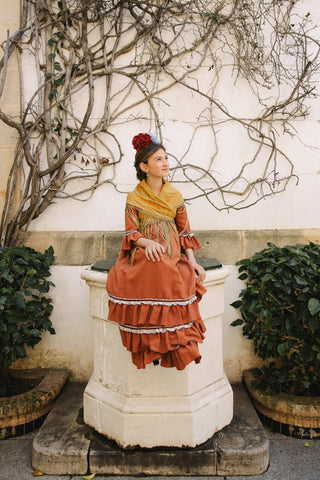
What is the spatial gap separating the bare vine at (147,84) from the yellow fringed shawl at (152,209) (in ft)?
2.94

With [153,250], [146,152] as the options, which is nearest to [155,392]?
[153,250]

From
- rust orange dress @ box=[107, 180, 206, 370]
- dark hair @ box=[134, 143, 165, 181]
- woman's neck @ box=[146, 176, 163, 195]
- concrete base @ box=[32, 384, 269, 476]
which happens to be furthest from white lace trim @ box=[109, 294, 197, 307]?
concrete base @ box=[32, 384, 269, 476]

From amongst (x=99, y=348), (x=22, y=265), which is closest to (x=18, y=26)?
(x=22, y=265)

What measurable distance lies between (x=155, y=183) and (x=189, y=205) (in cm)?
91

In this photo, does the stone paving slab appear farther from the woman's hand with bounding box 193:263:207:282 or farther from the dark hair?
the dark hair

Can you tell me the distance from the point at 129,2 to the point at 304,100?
1556 mm

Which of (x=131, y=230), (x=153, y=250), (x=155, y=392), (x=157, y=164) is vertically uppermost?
(x=157, y=164)

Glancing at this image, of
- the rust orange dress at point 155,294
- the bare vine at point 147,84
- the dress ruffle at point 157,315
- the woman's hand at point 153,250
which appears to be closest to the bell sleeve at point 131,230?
the rust orange dress at point 155,294

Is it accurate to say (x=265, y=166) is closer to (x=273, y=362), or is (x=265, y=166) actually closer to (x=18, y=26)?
(x=273, y=362)

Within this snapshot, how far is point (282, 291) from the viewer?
2.47 m

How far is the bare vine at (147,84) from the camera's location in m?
2.91

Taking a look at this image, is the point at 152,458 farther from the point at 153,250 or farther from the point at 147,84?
the point at 147,84

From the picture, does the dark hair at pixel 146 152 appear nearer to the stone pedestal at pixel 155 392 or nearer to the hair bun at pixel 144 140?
the hair bun at pixel 144 140

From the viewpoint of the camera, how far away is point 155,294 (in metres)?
1.88
